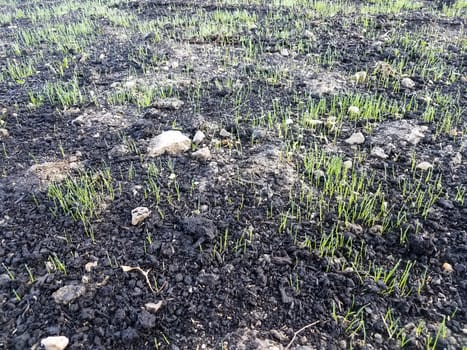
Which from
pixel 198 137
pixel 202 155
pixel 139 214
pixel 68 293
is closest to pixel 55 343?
pixel 68 293

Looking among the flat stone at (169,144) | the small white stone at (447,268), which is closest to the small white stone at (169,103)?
the flat stone at (169,144)

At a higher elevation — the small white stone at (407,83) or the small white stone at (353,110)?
the small white stone at (407,83)

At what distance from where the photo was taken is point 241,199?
2.63 m

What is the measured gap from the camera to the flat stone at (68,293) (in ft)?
6.54

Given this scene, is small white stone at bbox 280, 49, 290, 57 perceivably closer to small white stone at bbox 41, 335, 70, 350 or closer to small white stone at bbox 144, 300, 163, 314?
small white stone at bbox 144, 300, 163, 314

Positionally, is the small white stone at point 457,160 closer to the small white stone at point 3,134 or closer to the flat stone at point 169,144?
the flat stone at point 169,144

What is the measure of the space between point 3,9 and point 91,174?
677 cm

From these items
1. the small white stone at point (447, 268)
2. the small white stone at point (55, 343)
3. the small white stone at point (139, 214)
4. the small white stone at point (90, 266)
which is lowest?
→ the small white stone at point (55, 343)

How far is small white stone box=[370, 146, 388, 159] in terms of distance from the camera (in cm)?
299

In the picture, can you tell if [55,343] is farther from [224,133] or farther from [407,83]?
[407,83]

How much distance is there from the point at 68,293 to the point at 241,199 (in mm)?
1150

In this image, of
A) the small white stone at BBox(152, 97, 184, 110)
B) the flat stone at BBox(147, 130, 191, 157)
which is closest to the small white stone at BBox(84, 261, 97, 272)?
the flat stone at BBox(147, 130, 191, 157)

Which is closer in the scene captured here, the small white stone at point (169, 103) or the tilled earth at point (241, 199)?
the tilled earth at point (241, 199)

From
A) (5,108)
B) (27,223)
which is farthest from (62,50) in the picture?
(27,223)
